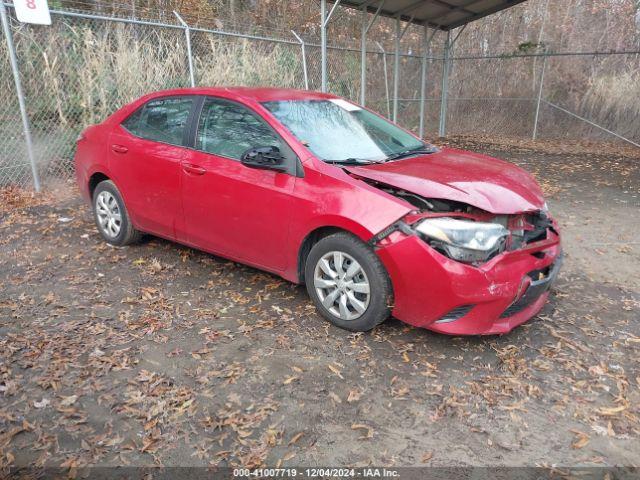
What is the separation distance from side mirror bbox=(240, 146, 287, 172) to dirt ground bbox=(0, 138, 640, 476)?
113 centimetres

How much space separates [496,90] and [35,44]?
12995 millimetres

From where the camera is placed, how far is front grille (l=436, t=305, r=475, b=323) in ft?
10.4

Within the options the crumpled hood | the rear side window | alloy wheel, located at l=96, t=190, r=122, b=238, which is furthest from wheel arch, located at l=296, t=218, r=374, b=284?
alloy wheel, located at l=96, t=190, r=122, b=238

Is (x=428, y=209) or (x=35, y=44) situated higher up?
(x=35, y=44)

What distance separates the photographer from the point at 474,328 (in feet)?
10.5

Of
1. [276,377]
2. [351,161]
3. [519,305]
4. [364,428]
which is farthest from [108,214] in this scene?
[519,305]

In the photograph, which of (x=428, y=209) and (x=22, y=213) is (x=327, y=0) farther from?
(x=428, y=209)

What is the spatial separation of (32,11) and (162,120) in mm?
3391

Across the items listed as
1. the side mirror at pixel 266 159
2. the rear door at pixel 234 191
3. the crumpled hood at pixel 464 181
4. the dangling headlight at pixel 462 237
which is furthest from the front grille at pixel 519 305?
the side mirror at pixel 266 159

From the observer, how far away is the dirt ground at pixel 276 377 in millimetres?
2520

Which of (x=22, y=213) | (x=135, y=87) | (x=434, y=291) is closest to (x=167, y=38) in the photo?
(x=135, y=87)

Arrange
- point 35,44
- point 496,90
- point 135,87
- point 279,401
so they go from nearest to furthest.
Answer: point 279,401
point 35,44
point 135,87
point 496,90

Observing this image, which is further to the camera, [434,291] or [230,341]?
Answer: [230,341]

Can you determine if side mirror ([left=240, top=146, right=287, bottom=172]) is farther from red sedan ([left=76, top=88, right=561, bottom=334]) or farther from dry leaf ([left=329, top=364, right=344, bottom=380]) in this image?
dry leaf ([left=329, top=364, right=344, bottom=380])
